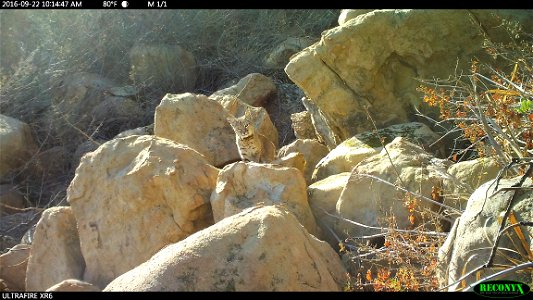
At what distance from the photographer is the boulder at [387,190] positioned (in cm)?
429

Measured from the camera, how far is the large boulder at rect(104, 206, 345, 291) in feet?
10.1

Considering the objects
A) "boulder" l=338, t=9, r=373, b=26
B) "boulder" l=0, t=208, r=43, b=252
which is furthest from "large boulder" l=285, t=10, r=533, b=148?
"boulder" l=0, t=208, r=43, b=252

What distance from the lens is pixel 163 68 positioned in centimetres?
955

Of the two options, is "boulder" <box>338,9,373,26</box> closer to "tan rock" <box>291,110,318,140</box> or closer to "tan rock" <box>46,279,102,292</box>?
"tan rock" <box>291,110,318,140</box>

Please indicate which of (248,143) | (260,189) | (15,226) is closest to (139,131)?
(15,226)

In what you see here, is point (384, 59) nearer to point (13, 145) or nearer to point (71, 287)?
point (71, 287)

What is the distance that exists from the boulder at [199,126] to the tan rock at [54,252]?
5.18ft

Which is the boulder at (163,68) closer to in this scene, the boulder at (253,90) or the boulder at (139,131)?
the boulder at (139,131)

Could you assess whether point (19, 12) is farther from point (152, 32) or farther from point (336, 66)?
point (336, 66)

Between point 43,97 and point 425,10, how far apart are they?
5320 millimetres

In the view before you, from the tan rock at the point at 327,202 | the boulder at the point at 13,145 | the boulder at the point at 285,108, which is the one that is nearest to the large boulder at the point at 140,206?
the tan rock at the point at 327,202

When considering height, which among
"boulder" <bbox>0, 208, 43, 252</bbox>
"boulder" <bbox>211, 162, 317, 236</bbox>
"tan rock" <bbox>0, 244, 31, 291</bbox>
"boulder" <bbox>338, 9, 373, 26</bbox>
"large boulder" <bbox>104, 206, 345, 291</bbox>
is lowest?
"boulder" <bbox>0, 208, 43, 252</bbox>

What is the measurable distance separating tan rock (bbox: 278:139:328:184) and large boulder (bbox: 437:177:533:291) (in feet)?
9.84

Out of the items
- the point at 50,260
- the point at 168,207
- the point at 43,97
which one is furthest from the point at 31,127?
the point at 168,207
